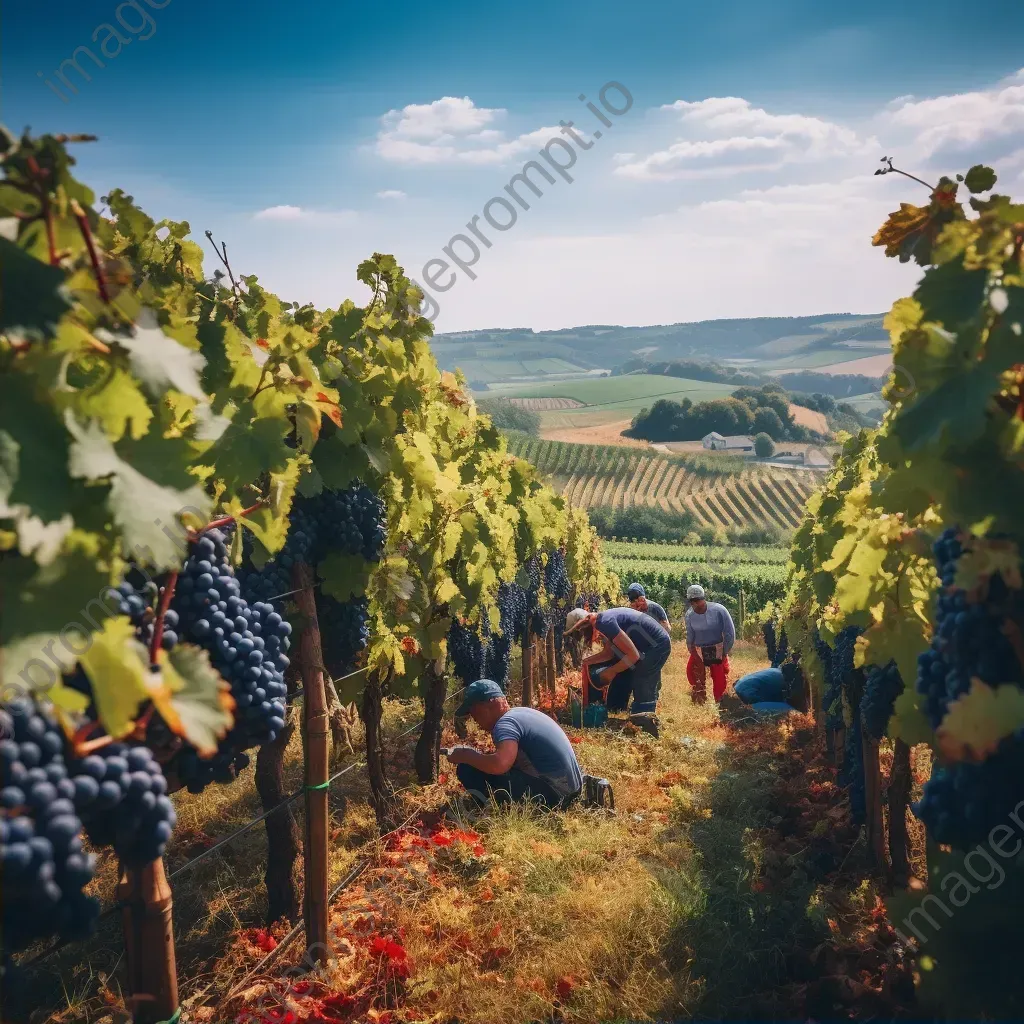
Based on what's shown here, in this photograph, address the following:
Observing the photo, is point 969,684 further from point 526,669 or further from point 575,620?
point 526,669

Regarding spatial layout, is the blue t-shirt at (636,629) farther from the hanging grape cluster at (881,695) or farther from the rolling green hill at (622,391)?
the rolling green hill at (622,391)

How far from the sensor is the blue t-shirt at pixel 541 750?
19.3ft

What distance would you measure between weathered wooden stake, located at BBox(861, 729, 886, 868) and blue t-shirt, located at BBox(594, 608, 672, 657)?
159 inches

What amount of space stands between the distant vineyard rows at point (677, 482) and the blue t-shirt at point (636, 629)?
55.3 metres

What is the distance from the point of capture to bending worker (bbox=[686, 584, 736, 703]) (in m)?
10.9

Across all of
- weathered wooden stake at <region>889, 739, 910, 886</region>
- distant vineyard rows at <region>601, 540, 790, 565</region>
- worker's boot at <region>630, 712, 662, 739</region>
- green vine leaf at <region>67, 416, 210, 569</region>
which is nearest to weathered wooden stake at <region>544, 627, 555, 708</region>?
worker's boot at <region>630, 712, 662, 739</region>

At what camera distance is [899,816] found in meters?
4.75

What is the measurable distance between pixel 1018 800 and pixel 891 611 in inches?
67.5

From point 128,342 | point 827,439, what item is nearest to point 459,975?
point 128,342

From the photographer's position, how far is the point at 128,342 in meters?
1.66

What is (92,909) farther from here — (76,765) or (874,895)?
(874,895)

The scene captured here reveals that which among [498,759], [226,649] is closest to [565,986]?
[498,759]

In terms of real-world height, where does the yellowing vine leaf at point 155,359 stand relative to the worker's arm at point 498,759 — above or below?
above

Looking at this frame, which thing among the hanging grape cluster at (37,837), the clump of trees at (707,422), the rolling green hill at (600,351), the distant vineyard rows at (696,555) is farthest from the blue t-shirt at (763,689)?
the rolling green hill at (600,351)
